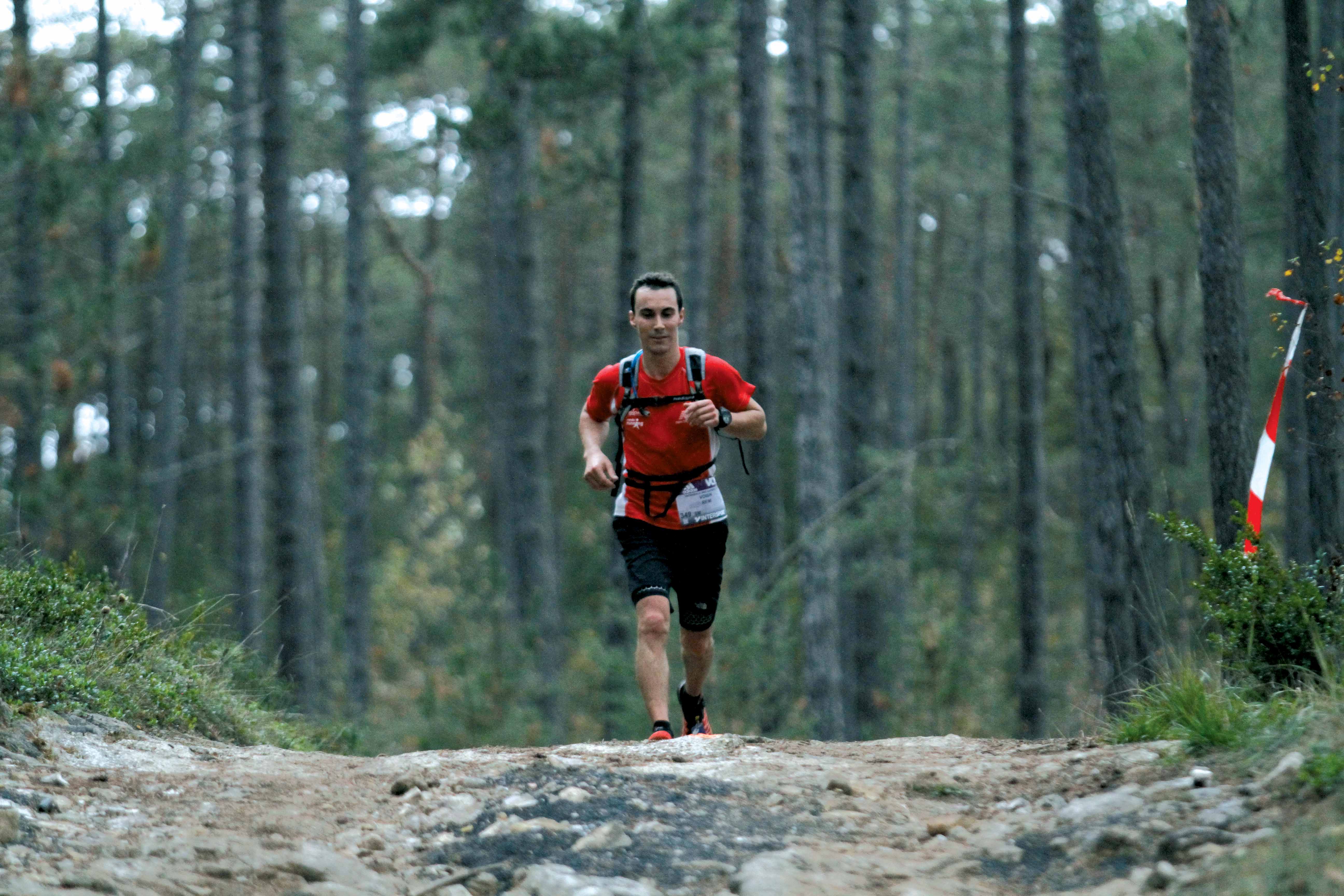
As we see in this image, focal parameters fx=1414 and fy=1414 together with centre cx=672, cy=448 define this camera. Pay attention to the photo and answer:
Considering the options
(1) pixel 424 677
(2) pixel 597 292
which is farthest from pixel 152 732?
(2) pixel 597 292

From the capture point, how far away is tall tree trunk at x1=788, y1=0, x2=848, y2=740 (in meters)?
14.0

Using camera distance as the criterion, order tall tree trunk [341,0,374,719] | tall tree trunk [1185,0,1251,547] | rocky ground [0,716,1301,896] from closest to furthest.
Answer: rocky ground [0,716,1301,896] → tall tree trunk [1185,0,1251,547] → tall tree trunk [341,0,374,719]

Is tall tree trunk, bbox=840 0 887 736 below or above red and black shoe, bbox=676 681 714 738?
above

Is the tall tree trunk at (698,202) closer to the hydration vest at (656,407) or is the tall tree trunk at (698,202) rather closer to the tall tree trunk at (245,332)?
the tall tree trunk at (245,332)

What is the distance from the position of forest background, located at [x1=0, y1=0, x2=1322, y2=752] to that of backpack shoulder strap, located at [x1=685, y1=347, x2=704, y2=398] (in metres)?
2.23

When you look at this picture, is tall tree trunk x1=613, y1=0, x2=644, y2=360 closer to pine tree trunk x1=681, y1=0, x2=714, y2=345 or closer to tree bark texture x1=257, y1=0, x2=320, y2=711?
pine tree trunk x1=681, y1=0, x2=714, y2=345

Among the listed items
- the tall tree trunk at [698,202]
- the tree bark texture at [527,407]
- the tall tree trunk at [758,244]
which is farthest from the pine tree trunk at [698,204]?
the tall tree trunk at [758,244]

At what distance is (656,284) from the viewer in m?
6.66

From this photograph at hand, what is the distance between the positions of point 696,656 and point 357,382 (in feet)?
49.4

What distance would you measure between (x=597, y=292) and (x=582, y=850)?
109ft

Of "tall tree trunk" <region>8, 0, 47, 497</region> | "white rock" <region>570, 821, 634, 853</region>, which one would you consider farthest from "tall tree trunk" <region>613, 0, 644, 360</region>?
"white rock" <region>570, 821, 634, 853</region>

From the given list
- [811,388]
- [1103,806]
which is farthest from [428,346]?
[1103,806]

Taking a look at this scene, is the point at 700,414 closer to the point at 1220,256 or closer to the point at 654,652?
the point at 654,652

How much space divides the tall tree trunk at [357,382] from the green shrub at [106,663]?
13.4 meters
